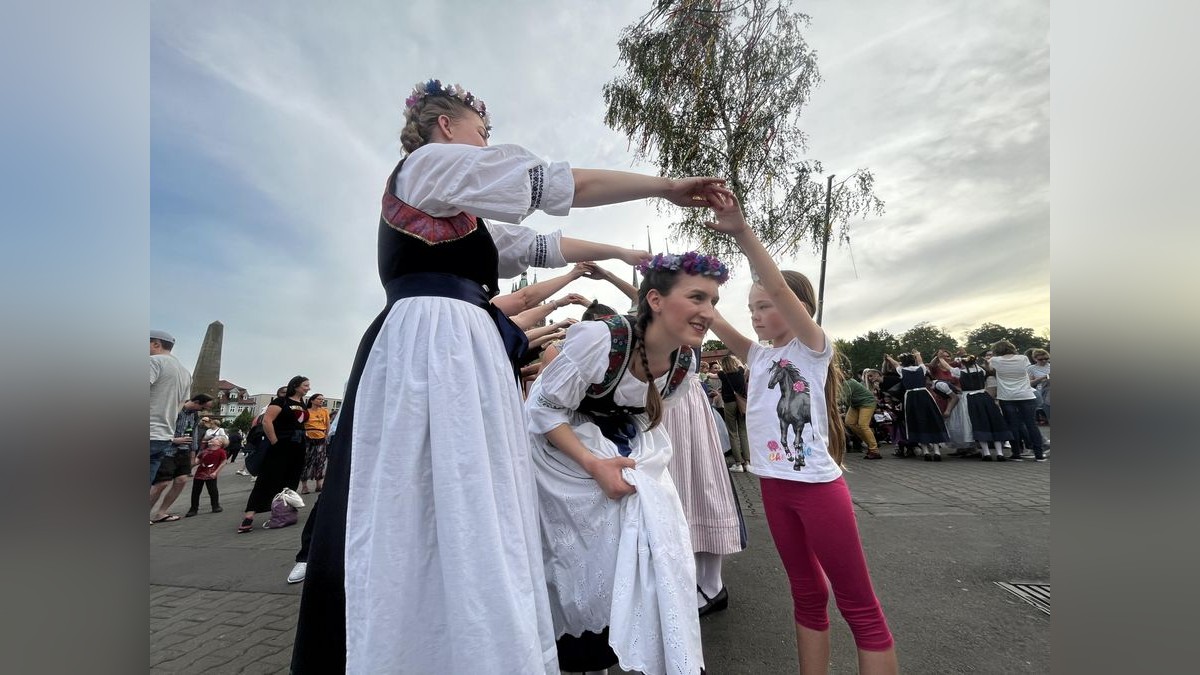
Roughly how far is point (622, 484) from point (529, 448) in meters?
0.34

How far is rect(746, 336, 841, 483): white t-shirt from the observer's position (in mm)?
1959

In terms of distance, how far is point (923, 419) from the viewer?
973 cm

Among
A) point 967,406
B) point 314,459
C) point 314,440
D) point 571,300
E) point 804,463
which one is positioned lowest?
point 314,459

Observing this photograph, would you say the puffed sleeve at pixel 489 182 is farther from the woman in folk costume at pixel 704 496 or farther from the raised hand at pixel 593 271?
the woman in folk costume at pixel 704 496

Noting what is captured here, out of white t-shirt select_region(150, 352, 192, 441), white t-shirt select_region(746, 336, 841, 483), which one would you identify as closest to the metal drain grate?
white t-shirt select_region(746, 336, 841, 483)

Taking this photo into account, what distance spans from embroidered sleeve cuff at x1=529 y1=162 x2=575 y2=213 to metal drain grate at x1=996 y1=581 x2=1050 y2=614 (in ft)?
11.9

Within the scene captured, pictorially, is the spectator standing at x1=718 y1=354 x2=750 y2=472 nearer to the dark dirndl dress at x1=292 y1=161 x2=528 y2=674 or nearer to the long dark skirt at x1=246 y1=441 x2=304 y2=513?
the long dark skirt at x1=246 y1=441 x2=304 y2=513

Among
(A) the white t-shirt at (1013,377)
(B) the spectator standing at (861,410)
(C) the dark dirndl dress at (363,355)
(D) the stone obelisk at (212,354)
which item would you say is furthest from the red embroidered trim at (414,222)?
(D) the stone obelisk at (212,354)

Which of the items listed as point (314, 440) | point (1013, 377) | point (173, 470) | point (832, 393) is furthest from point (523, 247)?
point (1013, 377)

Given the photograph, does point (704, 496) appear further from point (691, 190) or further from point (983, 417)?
point (983, 417)
